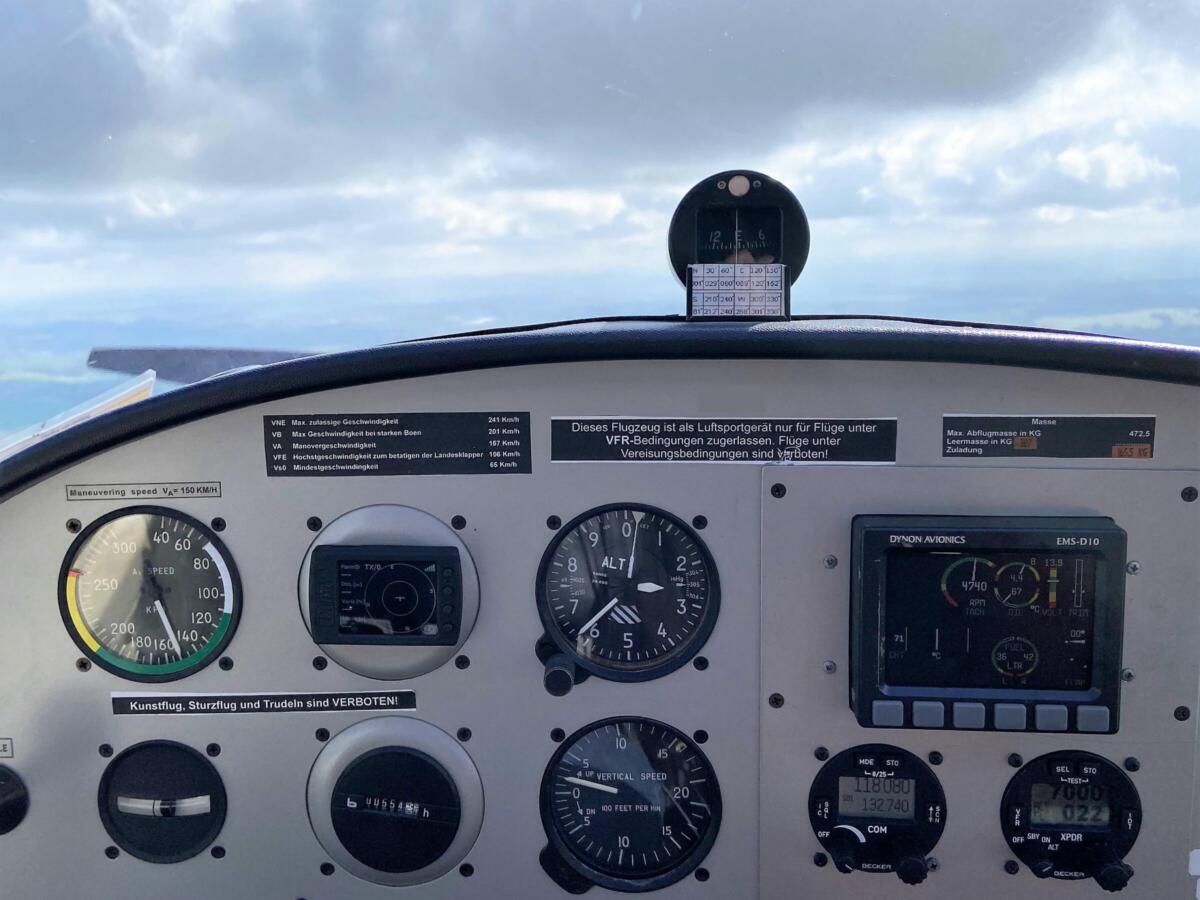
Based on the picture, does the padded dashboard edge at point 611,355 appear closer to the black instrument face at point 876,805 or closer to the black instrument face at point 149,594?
the black instrument face at point 149,594

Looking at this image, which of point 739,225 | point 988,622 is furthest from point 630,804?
point 739,225

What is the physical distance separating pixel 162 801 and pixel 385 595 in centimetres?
67

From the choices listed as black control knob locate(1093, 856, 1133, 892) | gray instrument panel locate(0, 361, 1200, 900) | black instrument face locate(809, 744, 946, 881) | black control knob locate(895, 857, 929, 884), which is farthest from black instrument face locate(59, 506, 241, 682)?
black control knob locate(1093, 856, 1133, 892)

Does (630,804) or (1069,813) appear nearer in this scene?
(1069,813)

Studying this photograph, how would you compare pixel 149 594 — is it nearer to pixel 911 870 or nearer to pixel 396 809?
pixel 396 809

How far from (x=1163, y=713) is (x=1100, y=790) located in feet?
0.65

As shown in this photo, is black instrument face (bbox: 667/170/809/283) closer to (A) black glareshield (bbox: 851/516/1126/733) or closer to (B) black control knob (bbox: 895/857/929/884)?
(A) black glareshield (bbox: 851/516/1126/733)

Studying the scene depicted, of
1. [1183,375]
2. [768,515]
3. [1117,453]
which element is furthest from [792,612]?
[1183,375]

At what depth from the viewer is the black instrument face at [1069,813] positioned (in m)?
1.91

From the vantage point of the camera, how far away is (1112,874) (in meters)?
1.83

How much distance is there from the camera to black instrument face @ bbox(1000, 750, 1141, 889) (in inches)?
75.1

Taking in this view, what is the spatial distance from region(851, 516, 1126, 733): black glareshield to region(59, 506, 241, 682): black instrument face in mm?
1292

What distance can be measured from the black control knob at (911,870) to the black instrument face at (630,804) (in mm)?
363

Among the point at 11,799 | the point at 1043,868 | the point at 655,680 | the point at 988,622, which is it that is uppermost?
the point at 988,622
